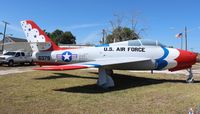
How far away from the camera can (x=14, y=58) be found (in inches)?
1213

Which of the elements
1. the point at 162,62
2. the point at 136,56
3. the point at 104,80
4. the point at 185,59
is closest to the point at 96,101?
the point at 104,80

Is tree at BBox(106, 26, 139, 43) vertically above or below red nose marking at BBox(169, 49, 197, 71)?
above

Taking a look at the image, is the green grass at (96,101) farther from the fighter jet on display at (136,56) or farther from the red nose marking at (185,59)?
the red nose marking at (185,59)

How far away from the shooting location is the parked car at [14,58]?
2994 cm

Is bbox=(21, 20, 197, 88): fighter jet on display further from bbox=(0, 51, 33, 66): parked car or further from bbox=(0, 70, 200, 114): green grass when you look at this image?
bbox=(0, 51, 33, 66): parked car

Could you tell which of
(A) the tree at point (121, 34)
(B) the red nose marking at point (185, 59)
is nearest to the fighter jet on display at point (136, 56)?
(B) the red nose marking at point (185, 59)

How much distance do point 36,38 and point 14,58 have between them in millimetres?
16246

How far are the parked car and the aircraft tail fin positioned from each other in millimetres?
14021

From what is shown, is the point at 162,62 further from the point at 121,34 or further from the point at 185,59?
the point at 121,34

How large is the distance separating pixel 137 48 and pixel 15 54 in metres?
21.2

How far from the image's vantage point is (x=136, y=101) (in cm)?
862

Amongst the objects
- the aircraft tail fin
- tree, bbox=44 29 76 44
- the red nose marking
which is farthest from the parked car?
tree, bbox=44 29 76 44

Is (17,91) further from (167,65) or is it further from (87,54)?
(167,65)

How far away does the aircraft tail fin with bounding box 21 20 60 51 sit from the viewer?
1509cm
